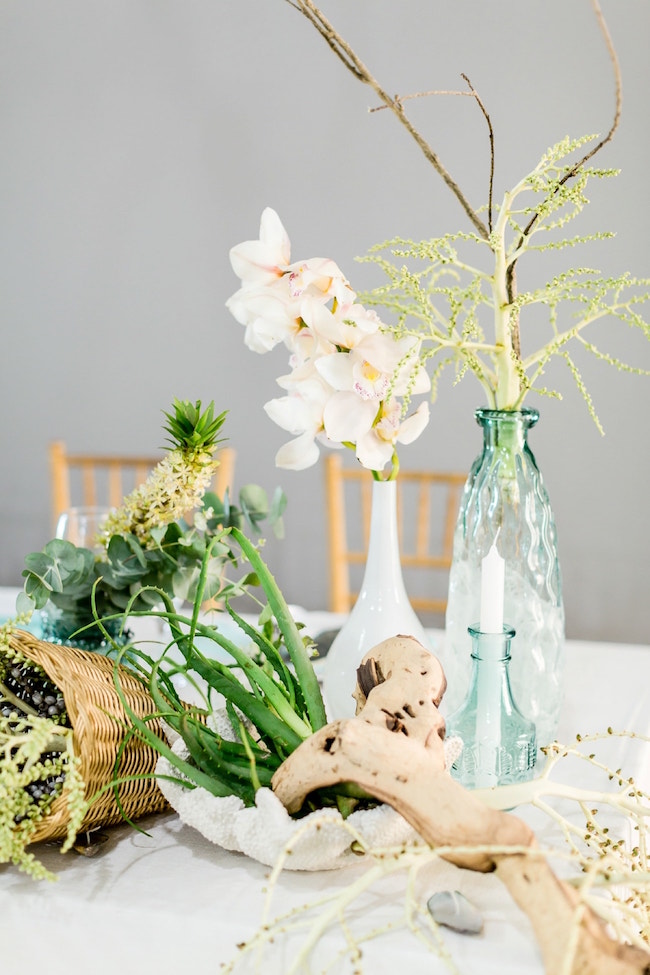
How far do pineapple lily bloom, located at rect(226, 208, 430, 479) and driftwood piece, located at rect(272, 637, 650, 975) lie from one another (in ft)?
0.63

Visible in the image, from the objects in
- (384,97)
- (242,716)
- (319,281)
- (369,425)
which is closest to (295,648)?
(242,716)

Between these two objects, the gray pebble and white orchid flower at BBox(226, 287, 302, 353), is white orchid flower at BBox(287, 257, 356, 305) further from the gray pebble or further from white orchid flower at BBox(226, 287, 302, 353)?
the gray pebble

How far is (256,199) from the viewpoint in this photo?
2.63 meters

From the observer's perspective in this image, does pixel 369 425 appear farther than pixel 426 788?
Yes

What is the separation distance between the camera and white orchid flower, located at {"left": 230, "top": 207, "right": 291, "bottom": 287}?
77 centimetres

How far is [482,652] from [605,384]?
1.81 metres

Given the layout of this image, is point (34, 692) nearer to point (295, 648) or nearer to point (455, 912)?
point (295, 648)

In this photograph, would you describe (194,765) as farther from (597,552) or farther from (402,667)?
(597,552)

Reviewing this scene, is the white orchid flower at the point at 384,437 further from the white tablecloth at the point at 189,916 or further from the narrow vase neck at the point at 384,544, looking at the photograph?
the white tablecloth at the point at 189,916

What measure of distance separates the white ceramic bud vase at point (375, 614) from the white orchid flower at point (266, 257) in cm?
20

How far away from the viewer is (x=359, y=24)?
248cm

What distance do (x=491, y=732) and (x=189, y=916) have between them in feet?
0.89

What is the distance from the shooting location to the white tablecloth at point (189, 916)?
53 centimetres

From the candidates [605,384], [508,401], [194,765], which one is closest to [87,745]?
[194,765]
